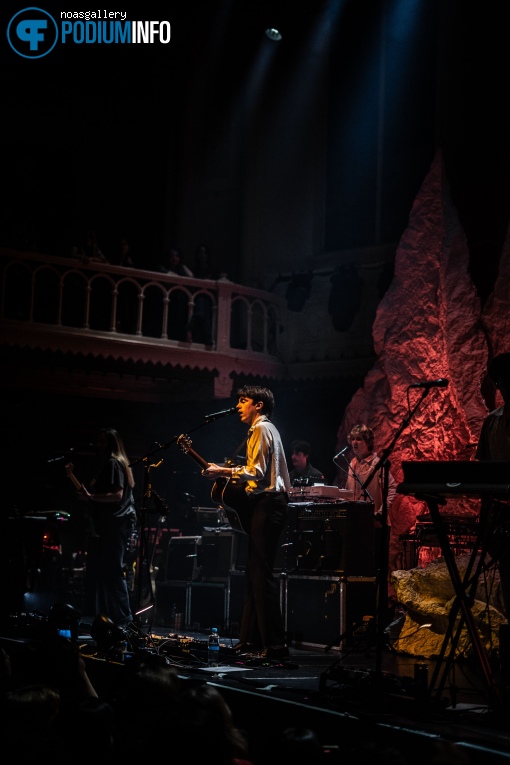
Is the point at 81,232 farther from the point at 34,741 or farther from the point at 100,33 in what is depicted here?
the point at 34,741

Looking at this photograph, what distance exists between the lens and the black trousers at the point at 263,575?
6.65 meters

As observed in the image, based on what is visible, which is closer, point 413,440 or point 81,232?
point 413,440

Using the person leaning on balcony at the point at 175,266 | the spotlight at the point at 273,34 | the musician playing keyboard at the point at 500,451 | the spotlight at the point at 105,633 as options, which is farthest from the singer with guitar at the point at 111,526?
the spotlight at the point at 273,34

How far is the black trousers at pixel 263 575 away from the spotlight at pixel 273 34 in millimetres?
10806

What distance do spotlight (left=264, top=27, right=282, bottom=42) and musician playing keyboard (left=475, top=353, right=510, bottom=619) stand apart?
1167cm

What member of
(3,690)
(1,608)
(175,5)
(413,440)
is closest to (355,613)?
(413,440)

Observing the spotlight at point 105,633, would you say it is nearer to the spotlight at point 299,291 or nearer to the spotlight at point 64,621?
the spotlight at point 64,621

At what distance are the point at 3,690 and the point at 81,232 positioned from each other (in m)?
13.7

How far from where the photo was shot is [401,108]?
13852 mm

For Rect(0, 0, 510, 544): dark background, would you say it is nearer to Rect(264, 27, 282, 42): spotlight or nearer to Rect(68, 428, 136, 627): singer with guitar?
Rect(264, 27, 282, 42): spotlight

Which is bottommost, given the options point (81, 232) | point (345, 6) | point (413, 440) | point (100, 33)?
point (413, 440)

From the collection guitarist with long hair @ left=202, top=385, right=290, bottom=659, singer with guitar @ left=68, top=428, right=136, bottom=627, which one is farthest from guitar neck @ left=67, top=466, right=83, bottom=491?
guitarist with long hair @ left=202, top=385, right=290, bottom=659

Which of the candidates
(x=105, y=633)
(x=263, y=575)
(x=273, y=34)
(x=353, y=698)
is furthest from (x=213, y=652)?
(x=273, y=34)

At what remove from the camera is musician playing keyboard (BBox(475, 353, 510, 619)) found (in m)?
4.73
